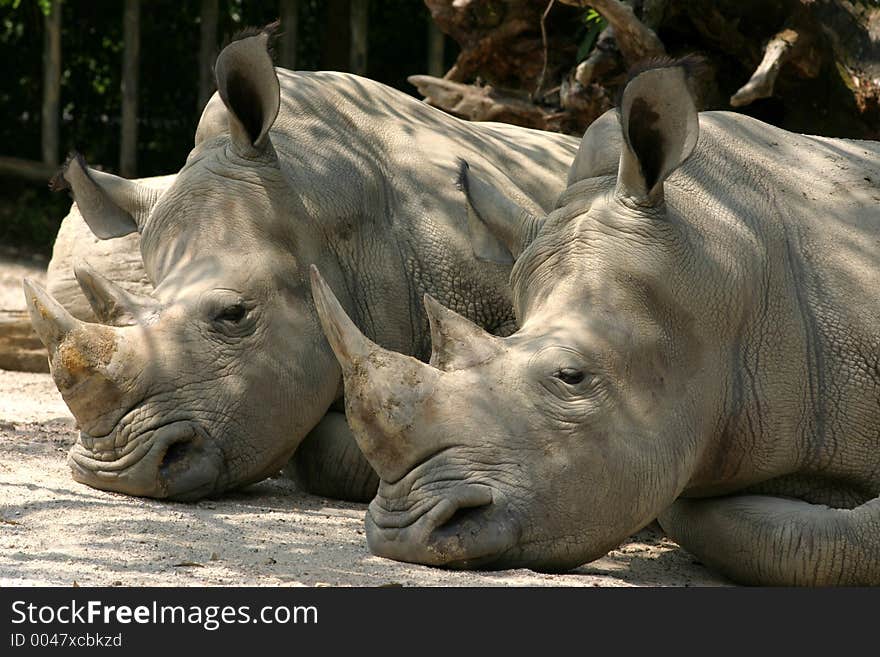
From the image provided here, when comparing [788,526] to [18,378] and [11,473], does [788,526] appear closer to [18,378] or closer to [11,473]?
[11,473]

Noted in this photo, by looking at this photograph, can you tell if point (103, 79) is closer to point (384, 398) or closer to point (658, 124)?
point (658, 124)

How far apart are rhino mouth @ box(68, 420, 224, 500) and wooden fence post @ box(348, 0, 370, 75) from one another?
7.38 m

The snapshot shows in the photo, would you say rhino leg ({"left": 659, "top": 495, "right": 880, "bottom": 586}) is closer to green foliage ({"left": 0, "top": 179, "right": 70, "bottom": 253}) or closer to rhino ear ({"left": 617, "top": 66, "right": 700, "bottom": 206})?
rhino ear ({"left": 617, "top": 66, "right": 700, "bottom": 206})

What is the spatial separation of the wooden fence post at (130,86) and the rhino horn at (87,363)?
809cm

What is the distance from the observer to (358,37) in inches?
515

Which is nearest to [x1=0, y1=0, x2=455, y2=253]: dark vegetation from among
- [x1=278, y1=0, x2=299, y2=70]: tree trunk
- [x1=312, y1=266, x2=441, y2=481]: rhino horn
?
[x1=278, y1=0, x2=299, y2=70]: tree trunk

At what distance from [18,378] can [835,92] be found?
5632 mm

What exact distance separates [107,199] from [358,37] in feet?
20.6

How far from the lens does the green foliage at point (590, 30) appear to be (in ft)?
31.0

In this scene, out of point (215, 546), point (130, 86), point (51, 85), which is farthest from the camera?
point (51, 85)

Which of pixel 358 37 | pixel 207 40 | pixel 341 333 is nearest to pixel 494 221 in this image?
pixel 341 333

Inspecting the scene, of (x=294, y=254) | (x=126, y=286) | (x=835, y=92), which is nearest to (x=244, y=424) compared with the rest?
(x=294, y=254)

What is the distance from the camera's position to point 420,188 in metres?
6.94

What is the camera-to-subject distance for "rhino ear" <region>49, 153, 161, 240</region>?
23.2 feet
